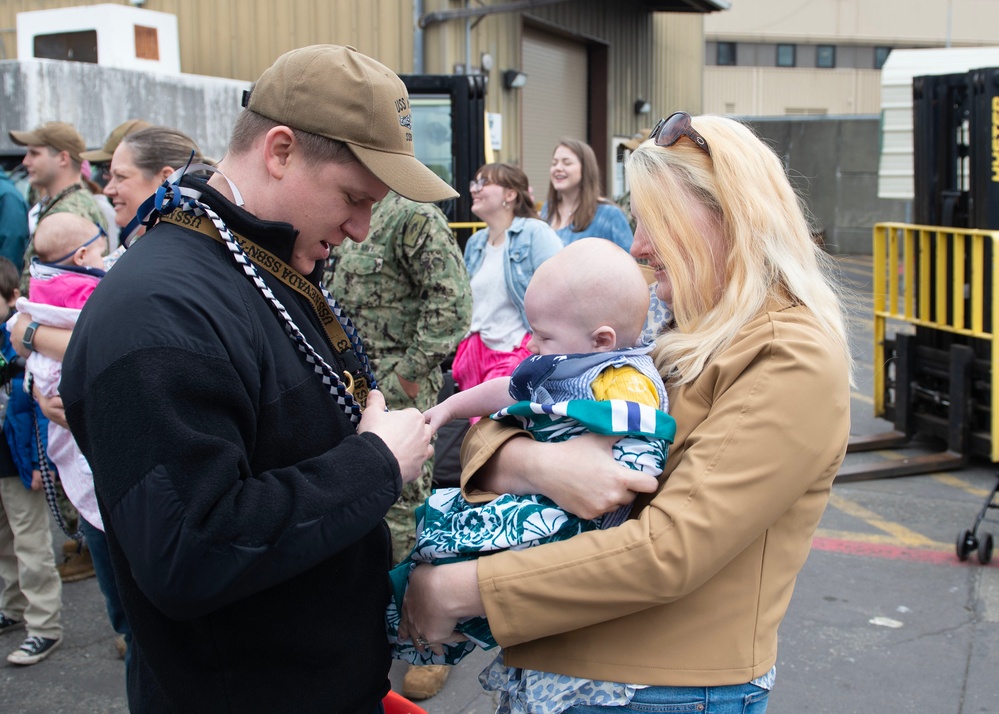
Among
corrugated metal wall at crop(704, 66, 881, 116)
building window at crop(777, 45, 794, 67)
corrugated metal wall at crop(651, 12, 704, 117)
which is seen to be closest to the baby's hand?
corrugated metal wall at crop(651, 12, 704, 117)

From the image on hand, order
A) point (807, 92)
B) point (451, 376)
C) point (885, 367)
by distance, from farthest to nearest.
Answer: point (807, 92) → point (885, 367) → point (451, 376)

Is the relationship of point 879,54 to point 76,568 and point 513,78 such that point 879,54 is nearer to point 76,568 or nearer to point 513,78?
point 513,78

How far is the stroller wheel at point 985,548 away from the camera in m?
4.69

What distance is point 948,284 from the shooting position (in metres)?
6.43

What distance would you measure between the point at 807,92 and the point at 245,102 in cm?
3511

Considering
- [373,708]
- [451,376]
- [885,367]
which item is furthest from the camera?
[885,367]

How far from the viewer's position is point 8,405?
4.12 m

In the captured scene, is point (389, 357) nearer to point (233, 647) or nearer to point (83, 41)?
point (233, 647)

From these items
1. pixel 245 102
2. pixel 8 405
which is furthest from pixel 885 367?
pixel 245 102

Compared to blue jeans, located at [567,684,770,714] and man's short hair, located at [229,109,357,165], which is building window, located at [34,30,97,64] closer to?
man's short hair, located at [229,109,357,165]

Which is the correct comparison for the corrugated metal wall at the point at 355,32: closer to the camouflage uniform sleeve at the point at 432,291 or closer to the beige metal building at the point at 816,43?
the camouflage uniform sleeve at the point at 432,291

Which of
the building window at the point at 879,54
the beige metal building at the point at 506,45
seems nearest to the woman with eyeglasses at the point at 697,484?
the beige metal building at the point at 506,45

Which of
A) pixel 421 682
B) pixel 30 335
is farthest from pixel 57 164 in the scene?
pixel 421 682

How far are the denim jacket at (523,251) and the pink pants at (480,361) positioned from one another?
22 centimetres
